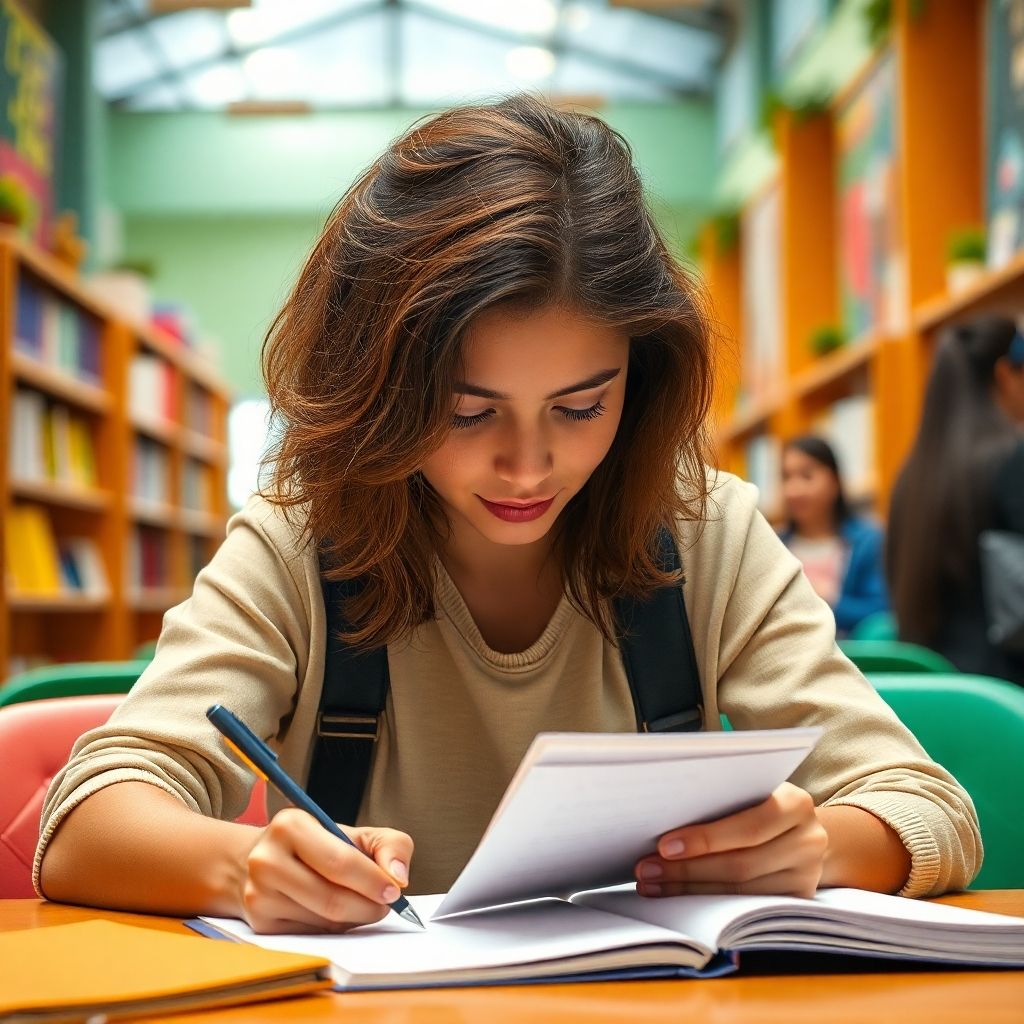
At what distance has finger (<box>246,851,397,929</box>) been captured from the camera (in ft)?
2.85

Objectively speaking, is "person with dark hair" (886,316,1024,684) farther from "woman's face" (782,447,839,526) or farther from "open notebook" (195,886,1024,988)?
"open notebook" (195,886,1024,988)

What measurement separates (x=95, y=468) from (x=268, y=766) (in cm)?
529

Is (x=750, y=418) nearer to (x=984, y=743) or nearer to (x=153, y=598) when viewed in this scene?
(x=153, y=598)

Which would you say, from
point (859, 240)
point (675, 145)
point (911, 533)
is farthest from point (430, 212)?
point (675, 145)

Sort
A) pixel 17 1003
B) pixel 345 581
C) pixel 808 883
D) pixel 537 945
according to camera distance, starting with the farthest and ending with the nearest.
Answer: pixel 345 581, pixel 808 883, pixel 537 945, pixel 17 1003

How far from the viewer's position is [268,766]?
2.97ft

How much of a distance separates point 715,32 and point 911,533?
24.8ft

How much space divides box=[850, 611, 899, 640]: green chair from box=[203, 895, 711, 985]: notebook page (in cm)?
283

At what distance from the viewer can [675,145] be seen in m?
11.3

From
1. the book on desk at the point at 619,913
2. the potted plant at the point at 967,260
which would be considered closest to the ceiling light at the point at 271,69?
the potted plant at the point at 967,260

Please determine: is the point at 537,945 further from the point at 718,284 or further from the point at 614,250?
the point at 718,284

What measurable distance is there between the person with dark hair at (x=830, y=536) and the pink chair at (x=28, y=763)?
3.62 m

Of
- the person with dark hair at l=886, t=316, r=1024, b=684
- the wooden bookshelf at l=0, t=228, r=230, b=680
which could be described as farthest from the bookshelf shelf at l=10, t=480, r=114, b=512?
the person with dark hair at l=886, t=316, r=1024, b=684

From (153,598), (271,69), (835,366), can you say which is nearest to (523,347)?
(835,366)
